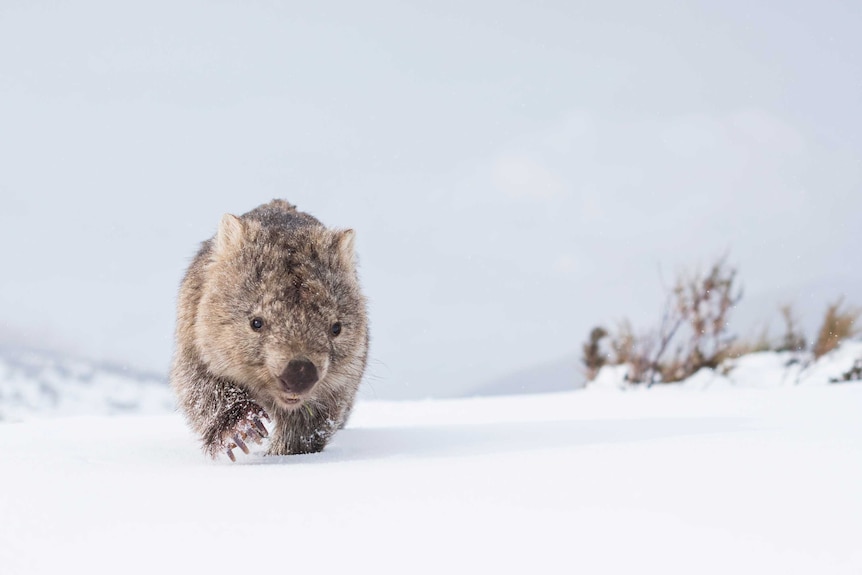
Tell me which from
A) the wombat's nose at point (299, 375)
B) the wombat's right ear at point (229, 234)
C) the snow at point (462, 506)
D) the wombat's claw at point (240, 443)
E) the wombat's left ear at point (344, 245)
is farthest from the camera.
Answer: the wombat's left ear at point (344, 245)

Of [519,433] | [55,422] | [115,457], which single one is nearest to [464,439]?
[519,433]

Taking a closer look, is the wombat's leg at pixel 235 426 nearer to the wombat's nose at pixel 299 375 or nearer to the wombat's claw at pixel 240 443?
the wombat's claw at pixel 240 443

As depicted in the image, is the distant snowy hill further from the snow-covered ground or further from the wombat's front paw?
the wombat's front paw

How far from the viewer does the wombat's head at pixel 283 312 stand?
3.74 meters

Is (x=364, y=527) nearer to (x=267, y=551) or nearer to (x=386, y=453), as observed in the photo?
(x=267, y=551)

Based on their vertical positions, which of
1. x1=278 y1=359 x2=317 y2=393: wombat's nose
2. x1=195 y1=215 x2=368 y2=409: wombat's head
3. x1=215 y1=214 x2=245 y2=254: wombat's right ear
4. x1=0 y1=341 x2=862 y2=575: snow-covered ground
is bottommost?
x1=0 y1=341 x2=862 y2=575: snow-covered ground

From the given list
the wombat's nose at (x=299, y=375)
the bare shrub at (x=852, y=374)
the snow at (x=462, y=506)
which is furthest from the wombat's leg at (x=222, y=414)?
the bare shrub at (x=852, y=374)

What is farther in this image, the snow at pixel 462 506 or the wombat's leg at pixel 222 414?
the wombat's leg at pixel 222 414

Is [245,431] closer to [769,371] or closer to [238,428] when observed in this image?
[238,428]

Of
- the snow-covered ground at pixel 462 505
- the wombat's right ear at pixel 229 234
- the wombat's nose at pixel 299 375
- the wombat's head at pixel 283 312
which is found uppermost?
the wombat's right ear at pixel 229 234

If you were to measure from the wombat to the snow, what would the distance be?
244 mm

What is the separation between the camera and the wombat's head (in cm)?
374

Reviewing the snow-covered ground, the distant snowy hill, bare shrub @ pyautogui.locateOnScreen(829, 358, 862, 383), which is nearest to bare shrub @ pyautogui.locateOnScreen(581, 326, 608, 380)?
the distant snowy hill

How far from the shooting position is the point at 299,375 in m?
3.61
